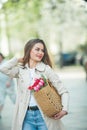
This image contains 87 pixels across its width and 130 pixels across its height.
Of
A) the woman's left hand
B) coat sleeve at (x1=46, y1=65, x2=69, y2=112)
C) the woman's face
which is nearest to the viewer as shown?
the woman's left hand

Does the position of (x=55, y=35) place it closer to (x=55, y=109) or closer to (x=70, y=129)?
(x=70, y=129)

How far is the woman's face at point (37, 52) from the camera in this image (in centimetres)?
555

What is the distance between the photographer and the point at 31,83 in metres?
5.45

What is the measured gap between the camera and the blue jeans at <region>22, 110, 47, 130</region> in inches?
214

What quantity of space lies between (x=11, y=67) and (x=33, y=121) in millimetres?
609

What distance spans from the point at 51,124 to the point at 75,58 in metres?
38.2

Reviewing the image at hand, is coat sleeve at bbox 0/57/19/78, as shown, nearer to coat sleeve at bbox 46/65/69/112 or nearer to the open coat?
the open coat

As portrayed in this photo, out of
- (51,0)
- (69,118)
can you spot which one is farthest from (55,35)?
(69,118)

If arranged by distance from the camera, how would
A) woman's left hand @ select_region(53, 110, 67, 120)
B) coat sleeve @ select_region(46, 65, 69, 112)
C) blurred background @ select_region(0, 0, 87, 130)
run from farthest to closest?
blurred background @ select_region(0, 0, 87, 130)
coat sleeve @ select_region(46, 65, 69, 112)
woman's left hand @ select_region(53, 110, 67, 120)

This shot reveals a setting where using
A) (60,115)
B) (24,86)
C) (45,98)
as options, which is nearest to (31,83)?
(24,86)

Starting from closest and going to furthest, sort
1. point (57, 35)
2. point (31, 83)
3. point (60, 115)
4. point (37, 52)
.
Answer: point (60, 115) < point (31, 83) < point (37, 52) < point (57, 35)

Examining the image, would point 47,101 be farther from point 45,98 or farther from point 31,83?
point 31,83

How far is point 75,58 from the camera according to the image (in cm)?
4359

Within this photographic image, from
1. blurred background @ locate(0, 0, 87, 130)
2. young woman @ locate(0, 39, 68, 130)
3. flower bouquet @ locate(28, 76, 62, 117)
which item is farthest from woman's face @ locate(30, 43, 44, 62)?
blurred background @ locate(0, 0, 87, 130)
